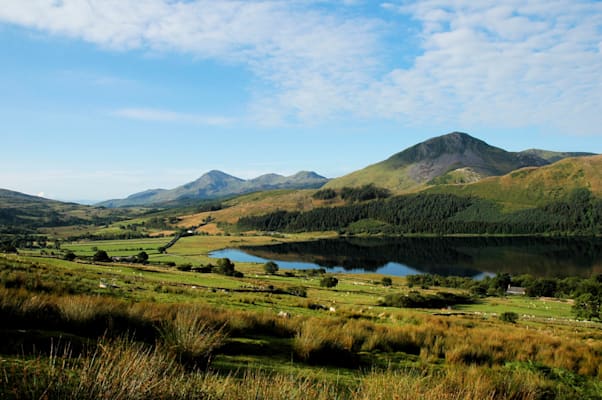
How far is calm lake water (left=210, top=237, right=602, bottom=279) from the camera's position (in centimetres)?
11544

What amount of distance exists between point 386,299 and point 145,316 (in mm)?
35336

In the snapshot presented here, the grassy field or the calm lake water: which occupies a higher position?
the grassy field

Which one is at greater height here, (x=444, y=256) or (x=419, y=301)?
(x=419, y=301)

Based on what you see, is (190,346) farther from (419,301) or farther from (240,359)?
(419,301)

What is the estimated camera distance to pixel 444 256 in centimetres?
14325

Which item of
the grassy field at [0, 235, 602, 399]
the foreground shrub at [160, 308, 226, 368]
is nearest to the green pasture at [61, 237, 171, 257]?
the grassy field at [0, 235, 602, 399]

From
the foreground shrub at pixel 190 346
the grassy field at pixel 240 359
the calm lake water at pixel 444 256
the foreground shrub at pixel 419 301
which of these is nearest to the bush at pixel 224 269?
the foreground shrub at pixel 419 301

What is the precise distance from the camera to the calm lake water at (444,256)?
115 meters

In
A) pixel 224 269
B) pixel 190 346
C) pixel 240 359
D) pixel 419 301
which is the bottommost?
pixel 419 301

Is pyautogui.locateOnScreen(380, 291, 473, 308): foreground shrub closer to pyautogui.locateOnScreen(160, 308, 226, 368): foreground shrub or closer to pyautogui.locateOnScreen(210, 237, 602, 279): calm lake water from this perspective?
pyautogui.locateOnScreen(160, 308, 226, 368): foreground shrub

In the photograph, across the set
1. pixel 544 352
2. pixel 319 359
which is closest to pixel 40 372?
pixel 319 359

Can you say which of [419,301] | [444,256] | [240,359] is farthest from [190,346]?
[444,256]

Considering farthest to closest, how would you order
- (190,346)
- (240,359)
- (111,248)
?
(111,248) → (240,359) → (190,346)

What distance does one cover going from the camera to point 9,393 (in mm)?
3324
